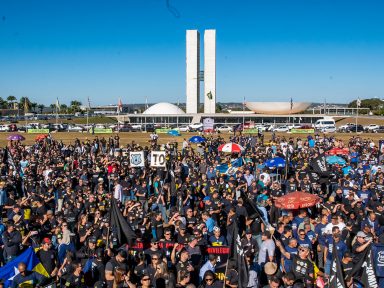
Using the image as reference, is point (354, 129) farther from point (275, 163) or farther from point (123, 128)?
point (275, 163)

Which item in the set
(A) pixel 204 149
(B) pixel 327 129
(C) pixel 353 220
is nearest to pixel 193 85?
(B) pixel 327 129

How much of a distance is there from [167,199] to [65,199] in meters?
3.25

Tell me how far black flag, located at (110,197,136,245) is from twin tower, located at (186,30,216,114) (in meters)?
77.2

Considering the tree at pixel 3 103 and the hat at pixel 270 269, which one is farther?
the tree at pixel 3 103

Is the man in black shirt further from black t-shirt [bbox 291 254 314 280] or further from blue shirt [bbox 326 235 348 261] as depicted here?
blue shirt [bbox 326 235 348 261]

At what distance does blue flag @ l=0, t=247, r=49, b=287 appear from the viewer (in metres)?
7.59

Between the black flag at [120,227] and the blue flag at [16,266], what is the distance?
1.66 m

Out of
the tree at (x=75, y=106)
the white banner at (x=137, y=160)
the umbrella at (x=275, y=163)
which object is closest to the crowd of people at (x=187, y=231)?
the white banner at (x=137, y=160)

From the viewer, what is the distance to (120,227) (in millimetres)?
9164

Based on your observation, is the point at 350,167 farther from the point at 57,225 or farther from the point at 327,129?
the point at 327,129

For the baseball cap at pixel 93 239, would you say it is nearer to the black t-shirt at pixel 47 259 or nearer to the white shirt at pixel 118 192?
the black t-shirt at pixel 47 259

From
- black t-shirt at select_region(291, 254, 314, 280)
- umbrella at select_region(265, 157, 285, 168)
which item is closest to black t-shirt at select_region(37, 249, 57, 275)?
black t-shirt at select_region(291, 254, 314, 280)

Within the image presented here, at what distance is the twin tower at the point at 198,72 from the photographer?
85625mm

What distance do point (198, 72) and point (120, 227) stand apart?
80.2m
